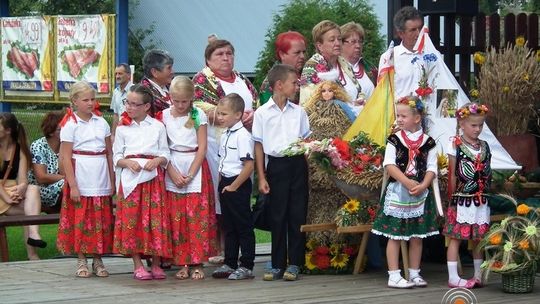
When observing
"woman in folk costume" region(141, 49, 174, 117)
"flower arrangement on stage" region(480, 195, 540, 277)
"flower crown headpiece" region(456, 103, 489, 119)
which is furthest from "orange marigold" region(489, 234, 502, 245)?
"woman in folk costume" region(141, 49, 174, 117)

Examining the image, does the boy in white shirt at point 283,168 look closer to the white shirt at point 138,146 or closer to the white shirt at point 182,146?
the white shirt at point 182,146

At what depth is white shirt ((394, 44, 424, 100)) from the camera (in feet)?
30.7

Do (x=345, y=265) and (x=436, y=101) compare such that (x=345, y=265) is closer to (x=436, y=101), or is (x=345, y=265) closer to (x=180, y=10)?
(x=436, y=101)

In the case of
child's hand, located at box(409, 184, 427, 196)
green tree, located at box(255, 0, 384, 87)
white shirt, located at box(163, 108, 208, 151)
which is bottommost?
child's hand, located at box(409, 184, 427, 196)

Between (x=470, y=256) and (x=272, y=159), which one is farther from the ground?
(x=272, y=159)

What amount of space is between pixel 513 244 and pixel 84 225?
3.24 m

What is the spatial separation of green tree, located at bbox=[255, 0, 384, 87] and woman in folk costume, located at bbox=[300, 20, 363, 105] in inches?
386

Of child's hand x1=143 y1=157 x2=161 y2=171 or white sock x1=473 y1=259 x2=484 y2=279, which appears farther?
child's hand x1=143 y1=157 x2=161 y2=171

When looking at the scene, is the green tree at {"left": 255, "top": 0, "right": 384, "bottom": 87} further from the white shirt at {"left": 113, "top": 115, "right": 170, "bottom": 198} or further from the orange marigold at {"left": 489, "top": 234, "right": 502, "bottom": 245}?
the orange marigold at {"left": 489, "top": 234, "right": 502, "bottom": 245}

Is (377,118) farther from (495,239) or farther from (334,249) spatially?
(495,239)

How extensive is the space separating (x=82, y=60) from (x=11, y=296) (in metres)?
9.88

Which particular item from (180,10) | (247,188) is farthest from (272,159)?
(180,10)

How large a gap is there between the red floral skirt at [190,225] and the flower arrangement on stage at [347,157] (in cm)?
79

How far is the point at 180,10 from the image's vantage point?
99.7ft
